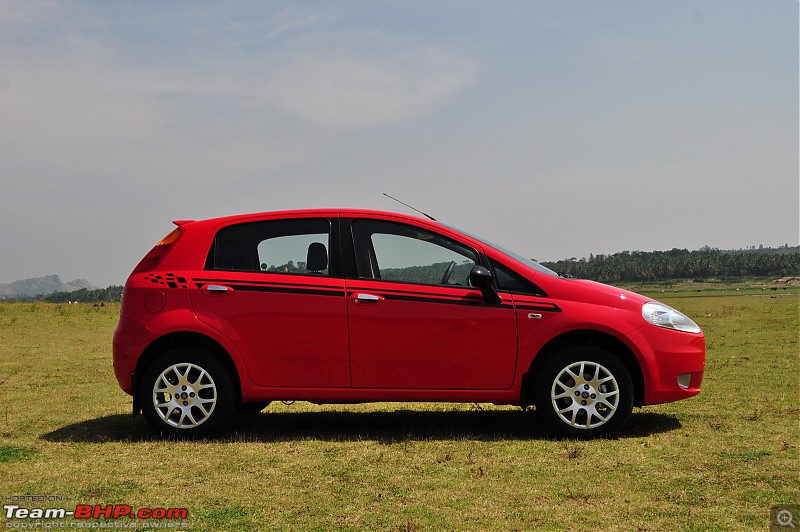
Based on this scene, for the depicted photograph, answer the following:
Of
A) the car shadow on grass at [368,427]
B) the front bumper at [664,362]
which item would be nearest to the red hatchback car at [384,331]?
the front bumper at [664,362]

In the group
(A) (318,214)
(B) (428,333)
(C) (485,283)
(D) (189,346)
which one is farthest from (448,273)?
(D) (189,346)

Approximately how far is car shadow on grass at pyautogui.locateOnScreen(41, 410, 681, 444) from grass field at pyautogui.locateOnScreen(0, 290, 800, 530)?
2cm

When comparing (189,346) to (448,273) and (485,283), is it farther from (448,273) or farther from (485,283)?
(485,283)

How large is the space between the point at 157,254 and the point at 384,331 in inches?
84.8

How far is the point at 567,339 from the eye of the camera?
23.1 ft

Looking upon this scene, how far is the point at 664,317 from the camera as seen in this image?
7.08m

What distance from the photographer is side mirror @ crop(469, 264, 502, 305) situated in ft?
22.3

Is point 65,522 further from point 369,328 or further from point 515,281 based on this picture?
point 515,281

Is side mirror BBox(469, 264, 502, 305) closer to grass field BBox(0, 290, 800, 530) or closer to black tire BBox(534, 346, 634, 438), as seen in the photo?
black tire BBox(534, 346, 634, 438)

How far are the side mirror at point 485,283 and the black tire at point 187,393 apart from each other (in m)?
2.19

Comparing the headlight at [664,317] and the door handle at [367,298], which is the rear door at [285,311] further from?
the headlight at [664,317]

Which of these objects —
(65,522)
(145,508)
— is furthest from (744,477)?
(65,522)

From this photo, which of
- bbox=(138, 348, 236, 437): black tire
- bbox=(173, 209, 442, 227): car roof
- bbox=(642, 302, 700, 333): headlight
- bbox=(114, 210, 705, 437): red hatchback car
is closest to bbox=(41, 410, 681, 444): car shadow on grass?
bbox=(138, 348, 236, 437): black tire

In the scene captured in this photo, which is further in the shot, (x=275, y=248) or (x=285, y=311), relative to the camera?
(x=275, y=248)
